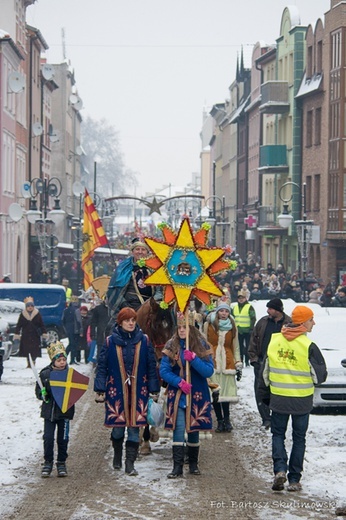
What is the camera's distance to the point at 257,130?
249ft

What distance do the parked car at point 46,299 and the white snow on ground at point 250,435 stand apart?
8981mm

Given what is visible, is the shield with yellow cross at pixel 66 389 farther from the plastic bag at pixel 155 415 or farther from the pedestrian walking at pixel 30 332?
the pedestrian walking at pixel 30 332

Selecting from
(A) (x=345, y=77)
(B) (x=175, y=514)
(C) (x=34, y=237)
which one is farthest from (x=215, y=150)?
(B) (x=175, y=514)

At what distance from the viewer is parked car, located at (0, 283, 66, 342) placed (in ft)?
100

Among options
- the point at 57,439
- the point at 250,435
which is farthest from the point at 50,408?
the point at 250,435

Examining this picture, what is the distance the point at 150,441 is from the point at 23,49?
146 feet

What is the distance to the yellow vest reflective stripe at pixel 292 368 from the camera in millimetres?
10383

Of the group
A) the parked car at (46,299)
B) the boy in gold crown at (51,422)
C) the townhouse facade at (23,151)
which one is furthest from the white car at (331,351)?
the townhouse facade at (23,151)

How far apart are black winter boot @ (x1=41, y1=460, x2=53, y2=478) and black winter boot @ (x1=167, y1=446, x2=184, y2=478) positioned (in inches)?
41.2

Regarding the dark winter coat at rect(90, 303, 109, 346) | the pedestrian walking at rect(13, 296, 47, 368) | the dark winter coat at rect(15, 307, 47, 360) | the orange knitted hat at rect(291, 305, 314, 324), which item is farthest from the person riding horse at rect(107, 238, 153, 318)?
the dark winter coat at rect(15, 307, 47, 360)

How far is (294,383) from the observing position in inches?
409

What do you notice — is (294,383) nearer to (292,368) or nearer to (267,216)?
(292,368)

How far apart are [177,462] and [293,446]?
107 cm

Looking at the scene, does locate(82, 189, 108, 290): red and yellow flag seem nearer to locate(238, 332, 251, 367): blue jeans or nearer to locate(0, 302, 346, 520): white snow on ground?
locate(238, 332, 251, 367): blue jeans
